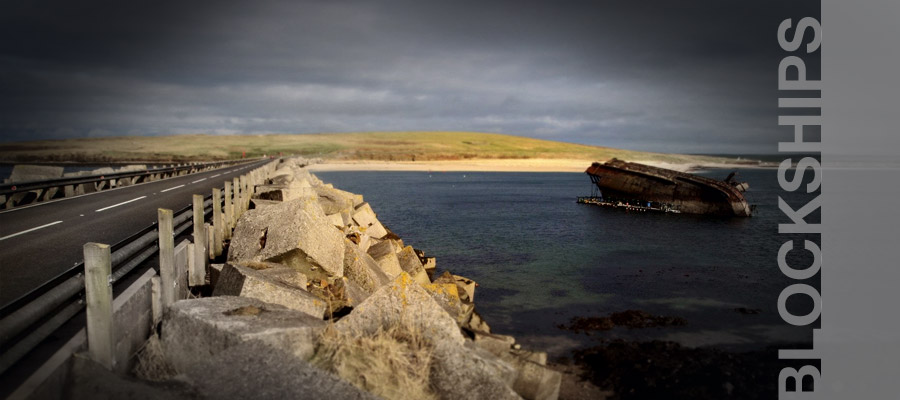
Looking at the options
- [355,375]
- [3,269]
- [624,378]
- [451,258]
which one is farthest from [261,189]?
[355,375]

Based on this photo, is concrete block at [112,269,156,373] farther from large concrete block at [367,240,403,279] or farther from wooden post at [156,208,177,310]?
large concrete block at [367,240,403,279]

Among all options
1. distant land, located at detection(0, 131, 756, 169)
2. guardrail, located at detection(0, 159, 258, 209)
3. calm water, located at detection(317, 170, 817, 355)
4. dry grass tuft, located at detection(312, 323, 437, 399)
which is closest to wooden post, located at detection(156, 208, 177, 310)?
dry grass tuft, located at detection(312, 323, 437, 399)

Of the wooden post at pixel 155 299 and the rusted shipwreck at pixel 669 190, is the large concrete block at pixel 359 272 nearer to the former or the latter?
the wooden post at pixel 155 299

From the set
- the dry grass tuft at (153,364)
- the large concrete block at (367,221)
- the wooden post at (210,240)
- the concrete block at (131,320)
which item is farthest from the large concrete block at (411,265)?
the dry grass tuft at (153,364)

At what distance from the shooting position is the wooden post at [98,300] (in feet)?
14.9

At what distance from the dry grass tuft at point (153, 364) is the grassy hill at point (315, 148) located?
114 metres

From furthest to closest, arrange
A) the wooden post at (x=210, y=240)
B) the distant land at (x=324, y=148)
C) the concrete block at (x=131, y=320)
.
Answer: the distant land at (x=324, y=148)
the wooden post at (x=210, y=240)
the concrete block at (x=131, y=320)

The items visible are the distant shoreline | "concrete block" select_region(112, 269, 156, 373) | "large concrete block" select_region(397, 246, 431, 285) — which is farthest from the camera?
the distant shoreline

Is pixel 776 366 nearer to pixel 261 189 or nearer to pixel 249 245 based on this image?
pixel 249 245

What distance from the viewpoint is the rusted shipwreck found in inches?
1479

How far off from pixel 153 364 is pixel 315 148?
5742 inches

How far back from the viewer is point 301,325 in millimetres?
5406

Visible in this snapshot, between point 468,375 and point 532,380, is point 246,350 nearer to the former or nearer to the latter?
point 468,375

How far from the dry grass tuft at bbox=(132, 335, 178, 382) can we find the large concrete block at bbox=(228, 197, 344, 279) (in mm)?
3334
